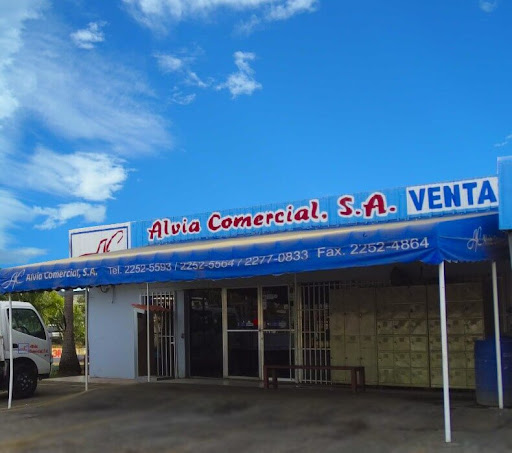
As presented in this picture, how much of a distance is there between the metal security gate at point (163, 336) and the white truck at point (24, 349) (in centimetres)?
309

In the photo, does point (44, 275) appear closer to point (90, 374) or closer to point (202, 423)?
point (202, 423)

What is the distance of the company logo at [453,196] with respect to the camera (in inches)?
489

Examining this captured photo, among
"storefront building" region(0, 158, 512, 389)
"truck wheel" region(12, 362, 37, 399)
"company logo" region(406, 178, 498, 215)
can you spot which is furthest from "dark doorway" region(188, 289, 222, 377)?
"company logo" region(406, 178, 498, 215)

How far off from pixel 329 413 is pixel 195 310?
7048mm

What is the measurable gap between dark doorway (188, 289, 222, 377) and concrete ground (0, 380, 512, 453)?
Result: 2.60m

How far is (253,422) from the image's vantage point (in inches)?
365

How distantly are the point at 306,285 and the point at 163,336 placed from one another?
14.7 feet

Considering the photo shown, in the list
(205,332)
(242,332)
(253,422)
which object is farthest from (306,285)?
(253,422)

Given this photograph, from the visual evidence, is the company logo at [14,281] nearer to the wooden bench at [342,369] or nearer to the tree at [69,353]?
the wooden bench at [342,369]

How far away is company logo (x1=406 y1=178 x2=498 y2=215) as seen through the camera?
1243 centimetres

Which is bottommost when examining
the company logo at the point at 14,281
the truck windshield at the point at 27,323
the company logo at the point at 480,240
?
the truck windshield at the point at 27,323

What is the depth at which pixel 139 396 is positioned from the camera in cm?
1270

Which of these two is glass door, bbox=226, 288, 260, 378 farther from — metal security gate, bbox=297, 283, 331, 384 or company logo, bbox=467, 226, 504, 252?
company logo, bbox=467, 226, 504, 252

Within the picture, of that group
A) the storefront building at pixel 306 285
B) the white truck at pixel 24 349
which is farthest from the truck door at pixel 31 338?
the storefront building at pixel 306 285
